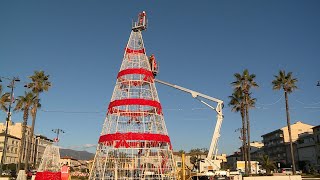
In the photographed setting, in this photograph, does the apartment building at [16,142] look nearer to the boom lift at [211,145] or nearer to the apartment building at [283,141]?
the boom lift at [211,145]

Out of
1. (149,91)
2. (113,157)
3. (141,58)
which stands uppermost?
(141,58)

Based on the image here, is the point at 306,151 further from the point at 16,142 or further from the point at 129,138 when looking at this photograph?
the point at 16,142

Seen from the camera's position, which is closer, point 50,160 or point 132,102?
point 132,102

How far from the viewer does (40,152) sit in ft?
568

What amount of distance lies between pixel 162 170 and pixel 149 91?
416 inches

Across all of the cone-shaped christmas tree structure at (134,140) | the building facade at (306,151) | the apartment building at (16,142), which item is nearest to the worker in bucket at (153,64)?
the cone-shaped christmas tree structure at (134,140)

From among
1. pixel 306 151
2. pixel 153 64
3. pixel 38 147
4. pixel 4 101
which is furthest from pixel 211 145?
pixel 38 147

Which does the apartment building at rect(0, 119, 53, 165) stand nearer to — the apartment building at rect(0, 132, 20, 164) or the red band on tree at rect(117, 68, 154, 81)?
the apartment building at rect(0, 132, 20, 164)

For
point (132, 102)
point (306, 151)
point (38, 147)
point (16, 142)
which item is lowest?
point (306, 151)

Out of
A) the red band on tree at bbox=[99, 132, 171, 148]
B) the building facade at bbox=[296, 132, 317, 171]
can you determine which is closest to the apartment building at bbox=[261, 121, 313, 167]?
the building facade at bbox=[296, 132, 317, 171]

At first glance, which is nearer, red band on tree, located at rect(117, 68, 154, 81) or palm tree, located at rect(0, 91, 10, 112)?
red band on tree, located at rect(117, 68, 154, 81)

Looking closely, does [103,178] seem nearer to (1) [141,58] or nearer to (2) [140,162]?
(2) [140,162]

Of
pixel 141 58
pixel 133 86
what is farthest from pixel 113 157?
pixel 141 58

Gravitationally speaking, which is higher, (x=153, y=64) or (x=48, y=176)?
(x=153, y=64)
